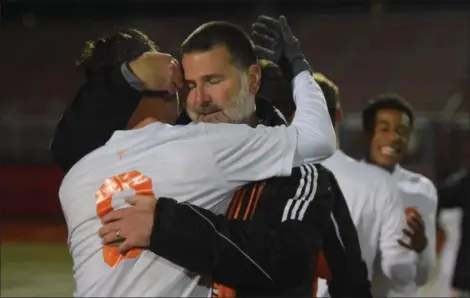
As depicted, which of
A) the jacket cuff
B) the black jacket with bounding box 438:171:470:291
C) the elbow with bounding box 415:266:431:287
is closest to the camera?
the jacket cuff

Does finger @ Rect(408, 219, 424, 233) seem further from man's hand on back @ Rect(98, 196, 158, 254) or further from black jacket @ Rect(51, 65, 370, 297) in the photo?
man's hand on back @ Rect(98, 196, 158, 254)

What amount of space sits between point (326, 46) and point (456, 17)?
2.74 meters

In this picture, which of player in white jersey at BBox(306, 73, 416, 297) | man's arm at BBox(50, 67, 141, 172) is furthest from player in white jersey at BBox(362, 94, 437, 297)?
man's arm at BBox(50, 67, 141, 172)

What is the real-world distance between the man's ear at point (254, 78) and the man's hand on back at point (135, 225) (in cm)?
44

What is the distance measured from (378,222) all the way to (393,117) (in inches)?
28.9

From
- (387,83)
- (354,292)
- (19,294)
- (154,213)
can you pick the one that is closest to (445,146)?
(387,83)

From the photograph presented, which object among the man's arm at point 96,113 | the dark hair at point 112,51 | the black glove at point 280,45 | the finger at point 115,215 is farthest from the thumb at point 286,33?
the finger at point 115,215

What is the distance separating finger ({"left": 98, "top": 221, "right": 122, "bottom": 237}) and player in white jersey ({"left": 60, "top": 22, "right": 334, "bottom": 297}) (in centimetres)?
3

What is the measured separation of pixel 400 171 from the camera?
3525 millimetres

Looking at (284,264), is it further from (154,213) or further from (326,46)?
(326,46)

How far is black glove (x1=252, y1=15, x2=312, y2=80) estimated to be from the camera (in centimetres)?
193

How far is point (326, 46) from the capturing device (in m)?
16.2

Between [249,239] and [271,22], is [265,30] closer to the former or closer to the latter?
[271,22]

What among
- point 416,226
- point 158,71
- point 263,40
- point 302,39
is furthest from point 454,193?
point 302,39
